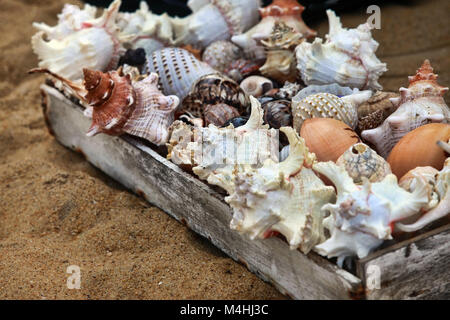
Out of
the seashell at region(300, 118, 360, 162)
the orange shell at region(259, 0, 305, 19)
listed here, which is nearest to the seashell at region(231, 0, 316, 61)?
the orange shell at region(259, 0, 305, 19)

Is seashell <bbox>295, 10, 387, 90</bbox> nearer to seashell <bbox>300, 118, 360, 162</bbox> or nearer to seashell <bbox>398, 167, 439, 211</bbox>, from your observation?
seashell <bbox>300, 118, 360, 162</bbox>

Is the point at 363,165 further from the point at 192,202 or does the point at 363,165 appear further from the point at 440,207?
the point at 192,202

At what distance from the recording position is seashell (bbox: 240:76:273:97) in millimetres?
2877

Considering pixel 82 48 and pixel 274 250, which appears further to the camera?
pixel 82 48

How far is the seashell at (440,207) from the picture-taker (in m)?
1.84

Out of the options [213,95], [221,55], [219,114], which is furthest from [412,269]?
[221,55]

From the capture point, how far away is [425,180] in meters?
1.90

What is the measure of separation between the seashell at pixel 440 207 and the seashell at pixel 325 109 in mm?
535

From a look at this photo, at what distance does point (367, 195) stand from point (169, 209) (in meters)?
1.02

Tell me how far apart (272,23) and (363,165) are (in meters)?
1.32

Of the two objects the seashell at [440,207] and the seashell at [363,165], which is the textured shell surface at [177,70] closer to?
the seashell at [363,165]

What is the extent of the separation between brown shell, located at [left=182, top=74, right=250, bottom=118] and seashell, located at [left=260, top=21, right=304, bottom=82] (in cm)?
29

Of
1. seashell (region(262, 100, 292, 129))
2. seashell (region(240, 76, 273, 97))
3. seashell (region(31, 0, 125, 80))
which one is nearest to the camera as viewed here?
seashell (region(262, 100, 292, 129))
